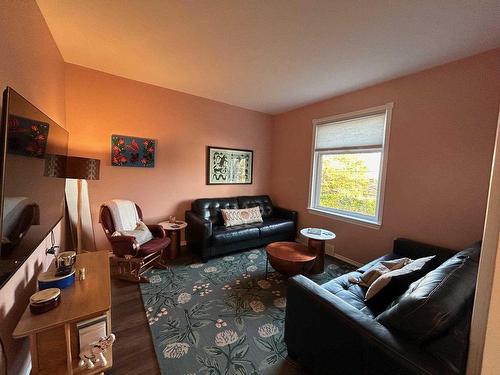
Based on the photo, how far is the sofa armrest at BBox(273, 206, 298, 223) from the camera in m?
3.87

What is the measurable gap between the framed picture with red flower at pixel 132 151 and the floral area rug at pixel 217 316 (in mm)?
1637

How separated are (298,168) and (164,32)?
2935 mm

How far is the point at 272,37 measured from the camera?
190 cm

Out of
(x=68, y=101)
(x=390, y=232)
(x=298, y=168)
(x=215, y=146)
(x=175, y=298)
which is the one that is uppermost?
(x=68, y=101)

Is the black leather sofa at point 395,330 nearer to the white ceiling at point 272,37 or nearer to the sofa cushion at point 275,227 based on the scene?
the white ceiling at point 272,37

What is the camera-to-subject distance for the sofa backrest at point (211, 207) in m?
3.46

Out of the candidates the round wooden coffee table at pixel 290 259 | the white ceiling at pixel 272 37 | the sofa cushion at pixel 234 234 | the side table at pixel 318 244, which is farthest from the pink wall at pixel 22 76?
the side table at pixel 318 244

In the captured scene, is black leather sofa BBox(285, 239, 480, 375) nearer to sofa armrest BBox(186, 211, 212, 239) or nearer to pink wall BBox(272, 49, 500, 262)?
pink wall BBox(272, 49, 500, 262)

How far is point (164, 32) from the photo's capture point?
1888mm

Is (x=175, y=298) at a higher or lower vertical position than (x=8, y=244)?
lower

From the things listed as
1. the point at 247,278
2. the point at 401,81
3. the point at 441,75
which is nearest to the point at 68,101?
the point at 247,278

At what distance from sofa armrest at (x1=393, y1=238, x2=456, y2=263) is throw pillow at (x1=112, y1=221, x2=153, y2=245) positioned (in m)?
3.15

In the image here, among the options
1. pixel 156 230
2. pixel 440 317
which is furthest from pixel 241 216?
pixel 440 317

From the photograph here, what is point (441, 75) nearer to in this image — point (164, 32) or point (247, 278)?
point (164, 32)
